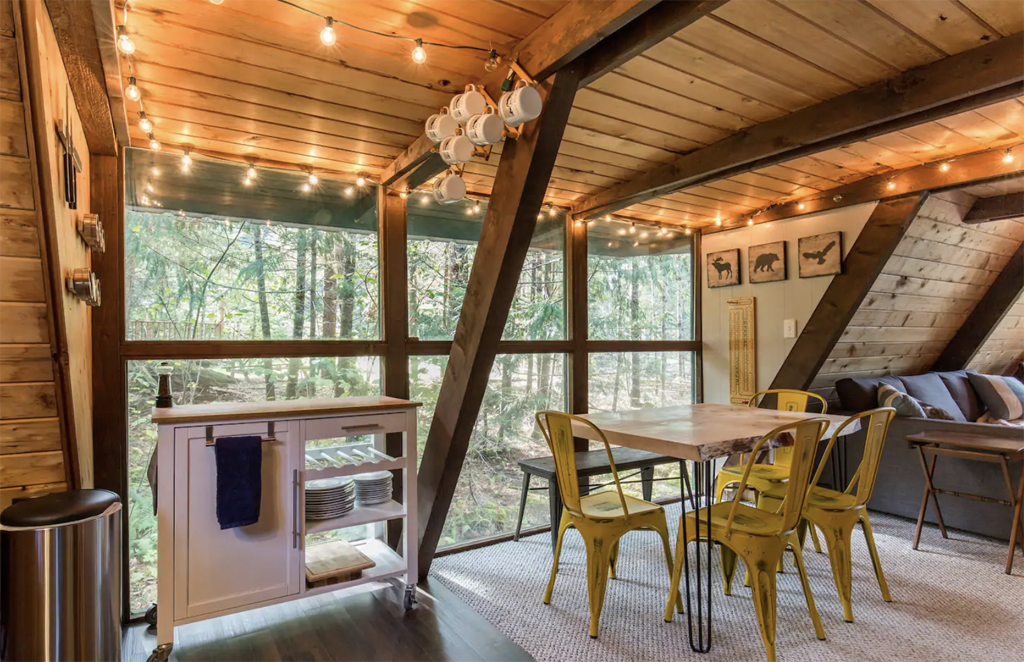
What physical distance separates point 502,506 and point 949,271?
11.5ft

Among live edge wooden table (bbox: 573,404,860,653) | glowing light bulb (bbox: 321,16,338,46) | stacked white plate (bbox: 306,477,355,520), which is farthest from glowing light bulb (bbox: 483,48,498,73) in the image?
stacked white plate (bbox: 306,477,355,520)

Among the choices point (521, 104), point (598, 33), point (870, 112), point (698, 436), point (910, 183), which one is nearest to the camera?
point (598, 33)

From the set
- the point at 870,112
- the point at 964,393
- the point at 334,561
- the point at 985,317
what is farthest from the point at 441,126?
the point at 964,393

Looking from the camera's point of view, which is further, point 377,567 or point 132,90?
point 377,567

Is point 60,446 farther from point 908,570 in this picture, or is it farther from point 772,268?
point 772,268

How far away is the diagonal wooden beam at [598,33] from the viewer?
5.39 ft

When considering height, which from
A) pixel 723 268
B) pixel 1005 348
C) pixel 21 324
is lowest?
pixel 1005 348

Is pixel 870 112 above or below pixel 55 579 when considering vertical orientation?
above

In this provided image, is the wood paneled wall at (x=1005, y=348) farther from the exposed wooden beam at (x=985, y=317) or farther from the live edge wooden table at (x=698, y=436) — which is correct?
the live edge wooden table at (x=698, y=436)

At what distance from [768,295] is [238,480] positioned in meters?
3.67

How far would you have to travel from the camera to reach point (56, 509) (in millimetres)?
1782

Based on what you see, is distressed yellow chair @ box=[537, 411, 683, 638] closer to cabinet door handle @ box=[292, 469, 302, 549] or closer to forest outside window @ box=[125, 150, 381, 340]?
cabinet door handle @ box=[292, 469, 302, 549]

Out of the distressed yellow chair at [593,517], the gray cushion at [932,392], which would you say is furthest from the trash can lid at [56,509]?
the gray cushion at [932,392]

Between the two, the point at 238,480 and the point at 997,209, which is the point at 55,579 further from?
the point at 997,209
